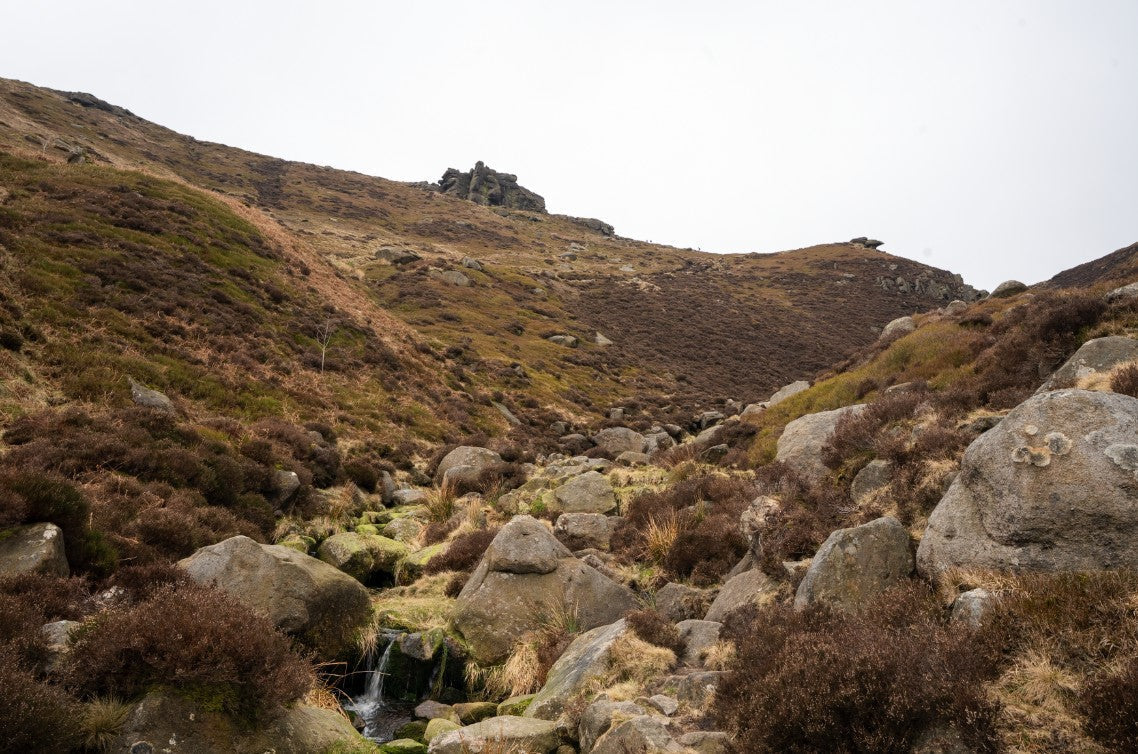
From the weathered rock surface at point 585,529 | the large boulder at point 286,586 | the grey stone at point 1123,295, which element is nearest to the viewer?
the large boulder at point 286,586

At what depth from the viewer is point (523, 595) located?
11.3m

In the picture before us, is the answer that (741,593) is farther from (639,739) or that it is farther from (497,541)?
(497,541)

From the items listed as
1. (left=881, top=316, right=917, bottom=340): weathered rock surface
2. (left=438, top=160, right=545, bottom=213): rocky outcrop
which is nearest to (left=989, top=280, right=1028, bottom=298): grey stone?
(left=881, top=316, right=917, bottom=340): weathered rock surface

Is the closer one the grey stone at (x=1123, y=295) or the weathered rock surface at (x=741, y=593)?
the weathered rock surface at (x=741, y=593)

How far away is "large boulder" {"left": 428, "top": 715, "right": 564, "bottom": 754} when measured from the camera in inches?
251

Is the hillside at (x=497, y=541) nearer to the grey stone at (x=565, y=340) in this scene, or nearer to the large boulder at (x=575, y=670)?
the large boulder at (x=575, y=670)

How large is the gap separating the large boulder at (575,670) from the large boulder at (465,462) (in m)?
12.4

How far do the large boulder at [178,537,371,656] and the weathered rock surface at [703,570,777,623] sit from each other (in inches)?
263

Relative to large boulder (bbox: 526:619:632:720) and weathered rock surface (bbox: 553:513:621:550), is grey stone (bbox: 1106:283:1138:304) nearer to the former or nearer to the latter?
weathered rock surface (bbox: 553:513:621:550)

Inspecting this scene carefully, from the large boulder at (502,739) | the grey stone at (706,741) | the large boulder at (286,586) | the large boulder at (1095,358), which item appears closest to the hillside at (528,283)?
the large boulder at (286,586)

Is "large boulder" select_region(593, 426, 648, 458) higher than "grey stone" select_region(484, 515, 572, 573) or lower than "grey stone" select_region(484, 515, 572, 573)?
lower

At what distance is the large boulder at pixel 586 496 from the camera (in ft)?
54.2

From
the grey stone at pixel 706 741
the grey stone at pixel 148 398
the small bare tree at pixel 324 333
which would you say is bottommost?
the grey stone at pixel 148 398

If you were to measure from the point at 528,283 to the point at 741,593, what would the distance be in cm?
7764
